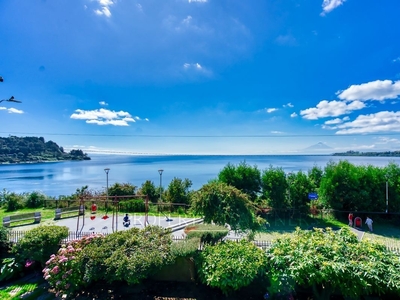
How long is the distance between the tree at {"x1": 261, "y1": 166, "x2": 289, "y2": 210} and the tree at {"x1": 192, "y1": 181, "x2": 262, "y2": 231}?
30.6ft

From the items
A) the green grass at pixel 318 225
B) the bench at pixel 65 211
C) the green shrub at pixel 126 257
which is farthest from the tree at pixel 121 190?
the green shrub at pixel 126 257

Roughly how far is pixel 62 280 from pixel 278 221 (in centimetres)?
1487

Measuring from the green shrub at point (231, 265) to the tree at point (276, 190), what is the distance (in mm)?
11047

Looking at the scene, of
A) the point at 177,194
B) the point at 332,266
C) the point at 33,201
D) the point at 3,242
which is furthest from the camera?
the point at 177,194

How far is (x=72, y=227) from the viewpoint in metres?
13.7

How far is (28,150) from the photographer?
306 feet

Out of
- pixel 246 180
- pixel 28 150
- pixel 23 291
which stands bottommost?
pixel 23 291

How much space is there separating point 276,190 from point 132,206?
40.8 ft

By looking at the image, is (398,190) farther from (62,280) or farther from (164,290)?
(62,280)

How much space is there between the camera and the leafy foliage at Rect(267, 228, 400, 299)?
17.8 feet

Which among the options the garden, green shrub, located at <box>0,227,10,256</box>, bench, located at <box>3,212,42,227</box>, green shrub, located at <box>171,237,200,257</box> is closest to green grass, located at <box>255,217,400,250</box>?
the garden

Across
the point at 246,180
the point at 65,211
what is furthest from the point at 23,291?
the point at 246,180

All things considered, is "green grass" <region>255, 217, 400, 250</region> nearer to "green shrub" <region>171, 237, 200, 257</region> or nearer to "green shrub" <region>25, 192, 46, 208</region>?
"green shrub" <region>171, 237, 200, 257</region>

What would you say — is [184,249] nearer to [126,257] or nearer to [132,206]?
[126,257]
